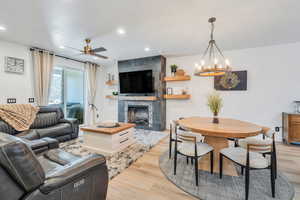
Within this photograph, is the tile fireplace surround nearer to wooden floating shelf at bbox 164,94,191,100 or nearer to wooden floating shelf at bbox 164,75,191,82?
wooden floating shelf at bbox 164,94,191,100

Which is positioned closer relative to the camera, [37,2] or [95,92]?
[37,2]

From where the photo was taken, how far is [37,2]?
6.71 ft

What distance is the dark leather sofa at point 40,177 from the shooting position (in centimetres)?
87

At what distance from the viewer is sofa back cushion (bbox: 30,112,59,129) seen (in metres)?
3.23

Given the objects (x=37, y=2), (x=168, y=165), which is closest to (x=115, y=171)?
(x=168, y=165)

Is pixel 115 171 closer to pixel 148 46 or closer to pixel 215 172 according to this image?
pixel 215 172

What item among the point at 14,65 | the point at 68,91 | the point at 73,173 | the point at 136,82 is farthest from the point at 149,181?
the point at 68,91

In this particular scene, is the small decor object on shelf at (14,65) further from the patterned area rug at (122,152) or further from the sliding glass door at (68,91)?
the patterned area rug at (122,152)

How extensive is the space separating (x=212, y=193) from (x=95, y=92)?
5.46 metres

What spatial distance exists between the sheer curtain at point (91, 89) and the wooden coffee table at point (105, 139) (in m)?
2.96

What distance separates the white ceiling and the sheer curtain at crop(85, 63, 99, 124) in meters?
1.87

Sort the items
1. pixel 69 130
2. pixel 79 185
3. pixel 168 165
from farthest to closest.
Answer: pixel 69 130
pixel 168 165
pixel 79 185

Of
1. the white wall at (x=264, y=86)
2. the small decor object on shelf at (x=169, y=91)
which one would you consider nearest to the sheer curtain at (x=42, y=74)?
the small decor object on shelf at (x=169, y=91)

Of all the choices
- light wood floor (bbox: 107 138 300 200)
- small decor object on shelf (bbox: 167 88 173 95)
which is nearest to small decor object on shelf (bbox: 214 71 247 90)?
small decor object on shelf (bbox: 167 88 173 95)
